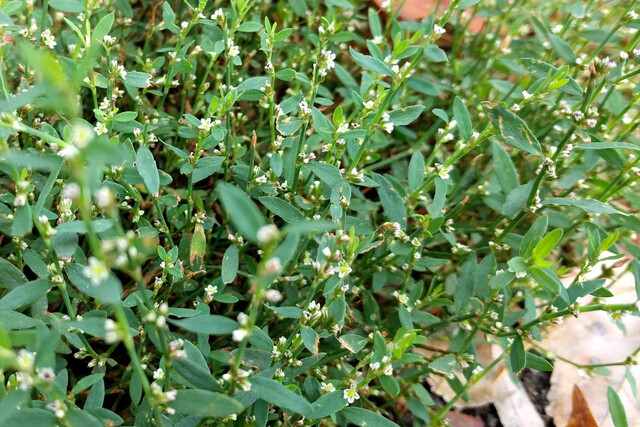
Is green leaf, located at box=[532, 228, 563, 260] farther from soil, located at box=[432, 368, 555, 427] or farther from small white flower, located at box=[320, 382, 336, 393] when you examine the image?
soil, located at box=[432, 368, 555, 427]

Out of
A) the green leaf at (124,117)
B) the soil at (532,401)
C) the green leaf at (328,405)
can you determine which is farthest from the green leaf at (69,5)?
the soil at (532,401)

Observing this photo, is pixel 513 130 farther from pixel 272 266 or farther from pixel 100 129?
pixel 100 129

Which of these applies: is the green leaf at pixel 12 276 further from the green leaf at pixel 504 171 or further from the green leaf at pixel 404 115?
the green leaf at pixel 504 171

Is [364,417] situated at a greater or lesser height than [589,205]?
lesser

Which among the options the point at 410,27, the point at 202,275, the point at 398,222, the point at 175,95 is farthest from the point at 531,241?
the point at 175,95

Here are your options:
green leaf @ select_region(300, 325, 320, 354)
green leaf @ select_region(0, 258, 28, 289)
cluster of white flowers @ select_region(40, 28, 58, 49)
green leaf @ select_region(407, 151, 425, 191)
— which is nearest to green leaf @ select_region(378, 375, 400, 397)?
green leaf @ select_region(300, 325, 320, 354)

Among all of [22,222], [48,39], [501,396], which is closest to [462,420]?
[501,396]
